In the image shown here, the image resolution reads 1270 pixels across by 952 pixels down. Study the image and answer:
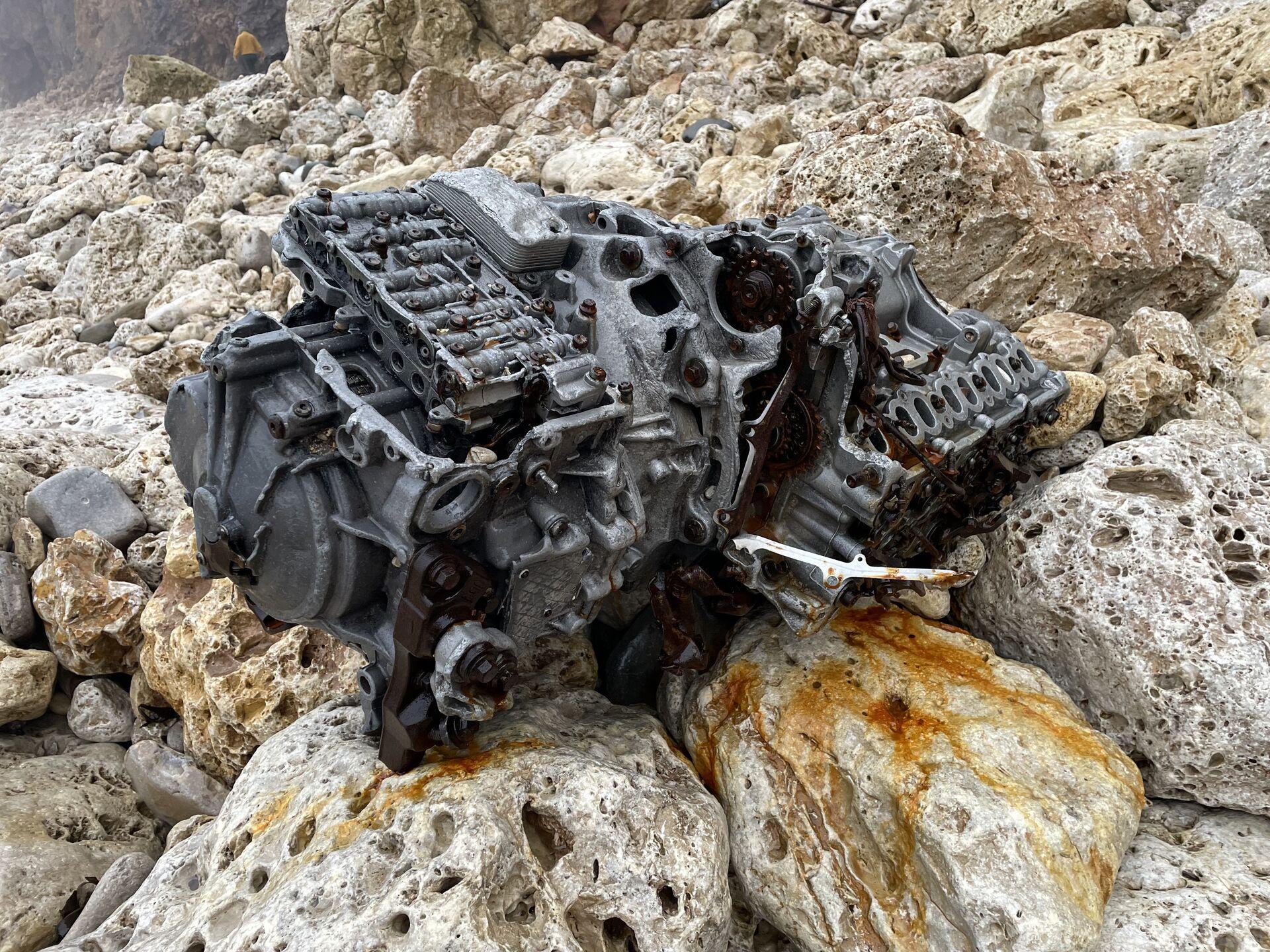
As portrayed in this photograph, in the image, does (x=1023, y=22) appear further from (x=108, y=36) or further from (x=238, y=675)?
(x=108, y=36)

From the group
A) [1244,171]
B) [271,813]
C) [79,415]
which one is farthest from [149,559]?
[1244,171]

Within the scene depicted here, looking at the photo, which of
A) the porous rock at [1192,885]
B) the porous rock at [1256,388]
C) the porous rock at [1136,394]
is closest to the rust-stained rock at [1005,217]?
the porous rock at [1256,388]

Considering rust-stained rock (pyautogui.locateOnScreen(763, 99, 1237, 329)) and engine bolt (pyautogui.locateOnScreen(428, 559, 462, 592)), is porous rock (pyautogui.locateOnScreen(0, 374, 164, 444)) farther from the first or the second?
rust-stained rock (pyautogui.locateOnScreen(763, 99, 1237, 329))

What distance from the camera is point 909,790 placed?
2.70 m

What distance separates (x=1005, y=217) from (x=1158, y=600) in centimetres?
241

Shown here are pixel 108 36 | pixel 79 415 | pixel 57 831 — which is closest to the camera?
pixel 57 831

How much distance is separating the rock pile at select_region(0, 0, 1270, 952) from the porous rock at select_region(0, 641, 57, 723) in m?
0.02

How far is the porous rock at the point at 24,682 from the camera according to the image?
3883 mm

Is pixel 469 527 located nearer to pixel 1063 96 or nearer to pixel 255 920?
pixel 255 920

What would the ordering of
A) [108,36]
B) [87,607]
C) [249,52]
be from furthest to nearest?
[108,36] → [249,52] → [87,607]

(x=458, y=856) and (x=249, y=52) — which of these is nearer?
(x=458, y=856)

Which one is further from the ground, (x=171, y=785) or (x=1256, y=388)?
(x=1256, y=388)

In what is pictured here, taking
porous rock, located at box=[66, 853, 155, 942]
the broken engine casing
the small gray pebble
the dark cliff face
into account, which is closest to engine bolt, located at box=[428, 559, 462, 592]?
→ the broken engine casing

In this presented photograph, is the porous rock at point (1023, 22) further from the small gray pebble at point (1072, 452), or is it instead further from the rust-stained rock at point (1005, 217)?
the small gray pebble at point (1072, 452)
